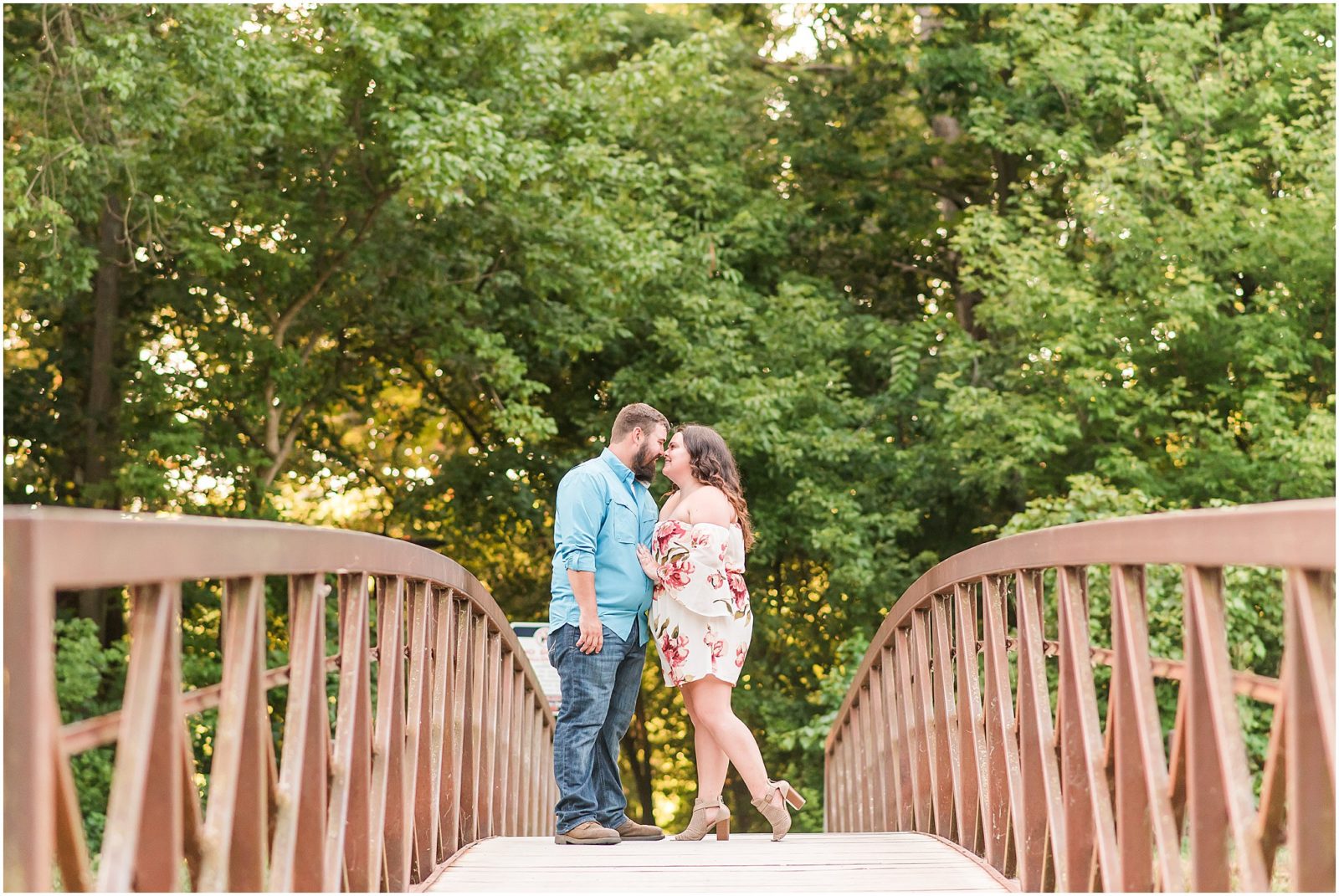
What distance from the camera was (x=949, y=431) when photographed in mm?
12312

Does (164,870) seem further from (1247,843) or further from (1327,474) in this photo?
(1327,474)

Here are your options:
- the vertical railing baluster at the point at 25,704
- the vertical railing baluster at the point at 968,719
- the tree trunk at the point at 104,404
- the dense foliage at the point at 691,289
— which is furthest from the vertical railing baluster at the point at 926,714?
the tree trunk at the point at 104,404

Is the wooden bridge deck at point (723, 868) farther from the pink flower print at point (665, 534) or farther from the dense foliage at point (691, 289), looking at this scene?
the dense foliage at point (691, 289)

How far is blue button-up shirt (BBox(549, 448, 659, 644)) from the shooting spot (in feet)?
14.2

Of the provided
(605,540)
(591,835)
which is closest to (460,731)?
(591,835)

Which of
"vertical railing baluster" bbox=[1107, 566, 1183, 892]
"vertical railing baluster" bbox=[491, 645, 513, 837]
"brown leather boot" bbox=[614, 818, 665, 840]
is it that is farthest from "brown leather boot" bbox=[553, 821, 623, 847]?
"vertical railing baluster" bbox=[1107, 566, 1183, 892]

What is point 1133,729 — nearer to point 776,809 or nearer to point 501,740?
point 776,809

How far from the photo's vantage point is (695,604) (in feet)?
14.9

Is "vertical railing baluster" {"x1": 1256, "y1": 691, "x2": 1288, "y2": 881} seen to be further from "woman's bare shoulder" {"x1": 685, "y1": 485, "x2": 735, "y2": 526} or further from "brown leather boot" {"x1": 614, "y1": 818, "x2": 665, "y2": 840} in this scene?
"brown leather boot" {"x1": 614, "y1": 818, "x2": 665, "y2": 840}

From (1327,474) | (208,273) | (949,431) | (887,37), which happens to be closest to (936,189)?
(887,37)

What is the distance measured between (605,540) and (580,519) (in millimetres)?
166

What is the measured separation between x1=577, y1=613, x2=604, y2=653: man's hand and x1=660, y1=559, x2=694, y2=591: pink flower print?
301 millimetres

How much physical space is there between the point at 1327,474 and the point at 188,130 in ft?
30.6

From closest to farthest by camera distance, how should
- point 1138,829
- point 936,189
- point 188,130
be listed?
point 1138,829
point 188,130
point 936,189
